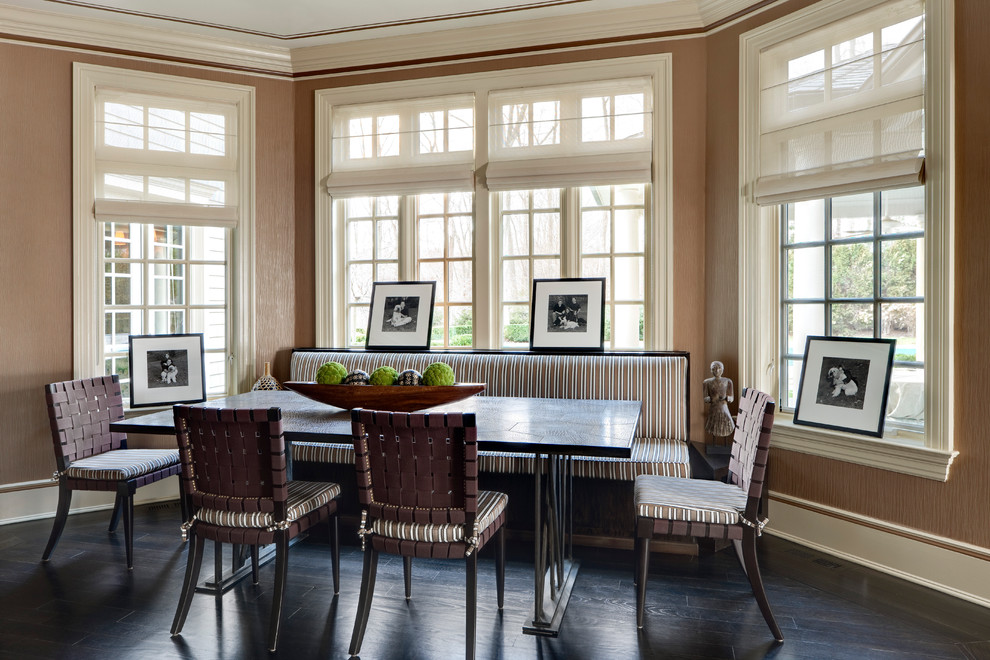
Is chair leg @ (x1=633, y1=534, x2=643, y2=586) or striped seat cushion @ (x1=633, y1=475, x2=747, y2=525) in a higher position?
striped seat cushion @ (x1=633, y1=475, x2=747, y2=525)

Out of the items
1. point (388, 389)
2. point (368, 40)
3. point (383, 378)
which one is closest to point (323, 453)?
point (383, 378)

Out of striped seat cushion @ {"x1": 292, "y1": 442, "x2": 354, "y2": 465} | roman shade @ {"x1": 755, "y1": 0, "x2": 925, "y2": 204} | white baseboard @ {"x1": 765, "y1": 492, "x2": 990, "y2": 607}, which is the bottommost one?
white baseboard @ {"x1": 765, "y1": 492, "x2": 990, "y2": 607}

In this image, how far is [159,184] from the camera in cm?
483

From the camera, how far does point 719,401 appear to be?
4074 millimetres

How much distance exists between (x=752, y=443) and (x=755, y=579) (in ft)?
1.84

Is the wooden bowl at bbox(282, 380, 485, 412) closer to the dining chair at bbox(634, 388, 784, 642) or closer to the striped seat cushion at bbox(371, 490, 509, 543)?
the striped seat cushion at bbox(371, 490, 509, 543)

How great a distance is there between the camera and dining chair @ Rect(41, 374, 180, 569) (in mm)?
3557

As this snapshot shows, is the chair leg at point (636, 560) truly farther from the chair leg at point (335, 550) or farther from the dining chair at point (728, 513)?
the chair leg at point (335, 550)

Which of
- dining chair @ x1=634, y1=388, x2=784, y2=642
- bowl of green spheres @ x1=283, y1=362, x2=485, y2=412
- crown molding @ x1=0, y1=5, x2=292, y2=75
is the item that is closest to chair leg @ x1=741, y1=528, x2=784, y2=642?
dining chair @ x1=634, y1=388, x2=784, y2=642

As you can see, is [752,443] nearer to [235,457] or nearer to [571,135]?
[235,457]

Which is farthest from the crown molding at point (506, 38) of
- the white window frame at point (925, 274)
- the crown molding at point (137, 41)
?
the white window frame at point (925, 274)

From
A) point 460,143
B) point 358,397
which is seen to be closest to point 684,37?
point 460,143

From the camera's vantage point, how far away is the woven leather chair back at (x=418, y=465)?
2393 mm

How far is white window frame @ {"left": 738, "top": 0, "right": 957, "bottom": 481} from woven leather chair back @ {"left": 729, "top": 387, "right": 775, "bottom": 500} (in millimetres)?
866
